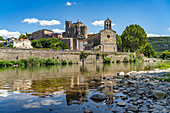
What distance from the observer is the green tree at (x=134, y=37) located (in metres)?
49.8

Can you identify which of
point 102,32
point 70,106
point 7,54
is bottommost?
point 70,106

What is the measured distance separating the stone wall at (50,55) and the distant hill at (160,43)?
246 ft

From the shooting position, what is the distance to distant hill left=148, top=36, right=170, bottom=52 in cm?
10638

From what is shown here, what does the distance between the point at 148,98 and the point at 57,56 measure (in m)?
30.8

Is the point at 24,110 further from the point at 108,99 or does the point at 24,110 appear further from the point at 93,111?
the point at 108,99

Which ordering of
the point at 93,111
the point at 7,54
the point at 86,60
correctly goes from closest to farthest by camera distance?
1. the point at 93,111
2. the point at 7,54
3. the point at 86,60

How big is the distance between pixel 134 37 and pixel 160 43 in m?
76.1

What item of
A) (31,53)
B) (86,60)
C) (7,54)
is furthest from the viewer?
(86,60)

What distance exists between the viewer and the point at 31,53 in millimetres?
32250

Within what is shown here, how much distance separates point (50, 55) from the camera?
112 feet

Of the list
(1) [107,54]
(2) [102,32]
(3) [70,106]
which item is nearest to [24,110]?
(3) [70,106]

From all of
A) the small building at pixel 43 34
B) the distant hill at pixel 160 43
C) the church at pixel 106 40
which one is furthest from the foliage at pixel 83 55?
the distant hill at pixel 160 43

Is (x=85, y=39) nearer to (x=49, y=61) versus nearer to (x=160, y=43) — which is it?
(x=49, y=61)

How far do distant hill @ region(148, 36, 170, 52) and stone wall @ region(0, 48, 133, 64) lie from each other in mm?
74852
